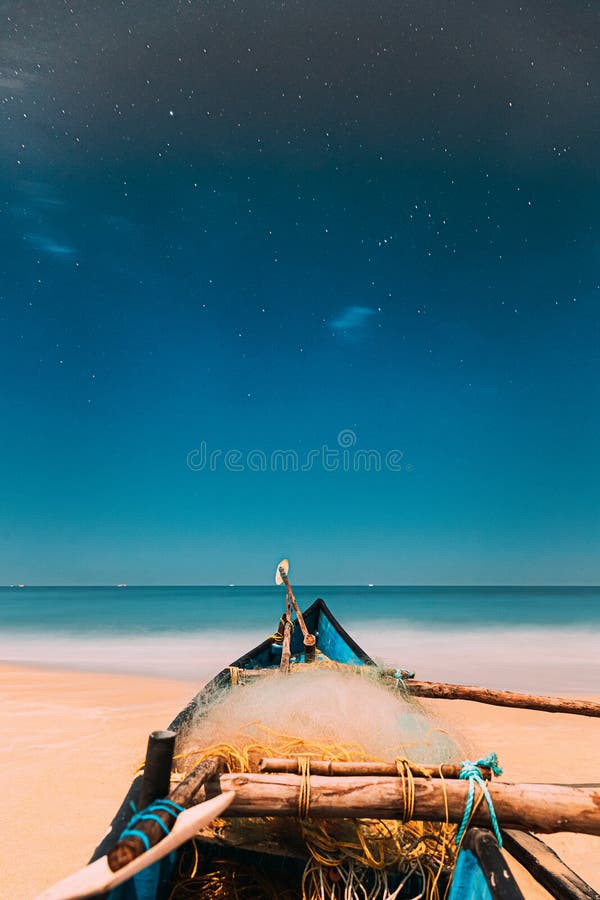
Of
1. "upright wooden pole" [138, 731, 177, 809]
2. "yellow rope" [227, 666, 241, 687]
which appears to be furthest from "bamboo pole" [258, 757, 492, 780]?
"yellow rope" [227, 666, 241, 687]

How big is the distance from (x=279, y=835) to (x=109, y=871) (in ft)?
4.99

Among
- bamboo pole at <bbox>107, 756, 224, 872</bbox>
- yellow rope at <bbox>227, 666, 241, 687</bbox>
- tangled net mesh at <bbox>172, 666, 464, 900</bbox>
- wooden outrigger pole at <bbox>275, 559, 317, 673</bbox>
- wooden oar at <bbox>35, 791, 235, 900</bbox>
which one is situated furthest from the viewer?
wooden outrigger pole at <bbox>275, 559, 317, 673</bbox>

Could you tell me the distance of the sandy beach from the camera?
180 inches

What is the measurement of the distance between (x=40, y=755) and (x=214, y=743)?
4796 mm

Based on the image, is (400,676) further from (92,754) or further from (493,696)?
(92,754)

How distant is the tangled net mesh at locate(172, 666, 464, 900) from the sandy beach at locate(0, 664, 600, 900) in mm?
810

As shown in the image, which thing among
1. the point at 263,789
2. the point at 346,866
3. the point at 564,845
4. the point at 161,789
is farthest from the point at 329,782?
the point at 564,845

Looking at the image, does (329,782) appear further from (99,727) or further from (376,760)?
(99,727)

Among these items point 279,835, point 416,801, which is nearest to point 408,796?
point 416,801

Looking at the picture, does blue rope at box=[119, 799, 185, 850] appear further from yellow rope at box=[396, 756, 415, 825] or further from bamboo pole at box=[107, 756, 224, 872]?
yellow rope at box=[396, 756, 415, 825]

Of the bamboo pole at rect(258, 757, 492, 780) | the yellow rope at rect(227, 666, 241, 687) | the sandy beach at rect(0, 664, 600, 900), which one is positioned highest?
the bamboo pole at rect(258, 757, 492, 780)

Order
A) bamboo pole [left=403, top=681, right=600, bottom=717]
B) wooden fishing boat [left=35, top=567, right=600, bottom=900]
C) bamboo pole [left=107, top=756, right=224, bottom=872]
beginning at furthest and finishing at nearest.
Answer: bamboo pole [left=403, top=681, right=600, bottom=717] < wooden fishing boat [left=35, top=567, right=600, bottom=900] < bamboo pole [left=107, top=756, right=224, bottom=872]

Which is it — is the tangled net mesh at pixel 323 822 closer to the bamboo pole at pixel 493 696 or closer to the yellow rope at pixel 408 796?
the yellow rope at pixel 408 796

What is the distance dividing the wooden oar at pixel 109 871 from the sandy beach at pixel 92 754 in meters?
2.68
